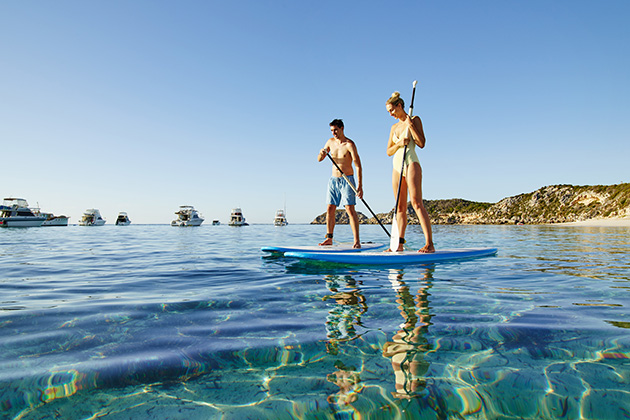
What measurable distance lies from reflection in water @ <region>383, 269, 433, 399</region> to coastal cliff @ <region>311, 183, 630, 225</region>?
68.7 m

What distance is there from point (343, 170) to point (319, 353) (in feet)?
22.3

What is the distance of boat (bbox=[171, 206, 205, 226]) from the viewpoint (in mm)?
96037

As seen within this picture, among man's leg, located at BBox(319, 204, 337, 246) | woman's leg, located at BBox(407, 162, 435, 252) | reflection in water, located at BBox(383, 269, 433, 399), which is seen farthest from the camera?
man's leg, located at BBox(319, 204, 337, 246)

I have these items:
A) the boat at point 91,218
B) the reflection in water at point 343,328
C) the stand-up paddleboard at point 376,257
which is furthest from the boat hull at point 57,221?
the reflection in water at point 343,328

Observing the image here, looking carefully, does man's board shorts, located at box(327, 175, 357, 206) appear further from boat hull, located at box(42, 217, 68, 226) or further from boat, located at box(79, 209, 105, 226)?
boat, located at box(79, 209, 105, 226)

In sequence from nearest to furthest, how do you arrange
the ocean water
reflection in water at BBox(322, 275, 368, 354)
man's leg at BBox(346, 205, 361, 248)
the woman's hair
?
1. the ocean water
2. reflection in water at BBox(322, 275, 368, 354)
3. the woman's hair
4. man's leg at BBox(346, 205, 361, 248)

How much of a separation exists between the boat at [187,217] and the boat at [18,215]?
1244 inches

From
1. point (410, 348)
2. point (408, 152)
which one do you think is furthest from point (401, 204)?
point (410, 348)

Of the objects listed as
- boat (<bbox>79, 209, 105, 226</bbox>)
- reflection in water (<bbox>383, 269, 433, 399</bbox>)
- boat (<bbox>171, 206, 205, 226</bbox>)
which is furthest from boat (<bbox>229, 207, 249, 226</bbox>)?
reflection in water (<bbox>383, 269, 433, 399</bbox>)

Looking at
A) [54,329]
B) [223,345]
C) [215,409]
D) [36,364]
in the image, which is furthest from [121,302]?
[215,409]

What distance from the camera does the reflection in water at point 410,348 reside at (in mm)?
1761

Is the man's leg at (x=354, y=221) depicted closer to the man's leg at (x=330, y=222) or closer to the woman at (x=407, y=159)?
the man's leg at (x=330, y=222)

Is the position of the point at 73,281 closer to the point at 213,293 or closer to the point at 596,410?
the point at 213,293

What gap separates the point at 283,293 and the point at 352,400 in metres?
2.63
